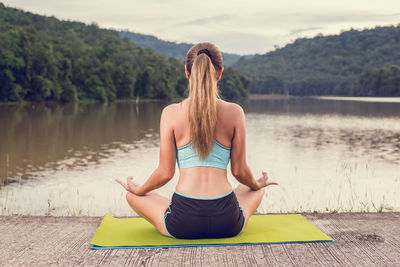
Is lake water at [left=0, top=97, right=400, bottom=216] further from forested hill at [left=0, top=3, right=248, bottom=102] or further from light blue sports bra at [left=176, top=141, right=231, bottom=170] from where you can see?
forested hill at [left=0, top=3, right=248, bottom=102]

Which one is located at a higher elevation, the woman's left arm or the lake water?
the woman's left arm

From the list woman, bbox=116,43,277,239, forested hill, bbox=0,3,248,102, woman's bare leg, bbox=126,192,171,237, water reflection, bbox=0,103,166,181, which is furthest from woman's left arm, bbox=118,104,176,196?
forested hill, bbox=0,3,248,102

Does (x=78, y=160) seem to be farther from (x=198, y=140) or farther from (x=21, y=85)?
(x=21, y=85)

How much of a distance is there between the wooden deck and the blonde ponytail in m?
0.73

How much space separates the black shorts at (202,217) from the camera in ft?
10.5

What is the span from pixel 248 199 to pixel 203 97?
107cm

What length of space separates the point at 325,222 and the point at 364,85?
418 ft

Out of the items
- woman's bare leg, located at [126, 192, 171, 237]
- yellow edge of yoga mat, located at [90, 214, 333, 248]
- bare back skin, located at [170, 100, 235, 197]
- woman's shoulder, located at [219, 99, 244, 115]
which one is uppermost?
woman's shoulder, located at [219, 99, 244, 115]

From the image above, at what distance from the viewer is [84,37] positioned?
4678 inches

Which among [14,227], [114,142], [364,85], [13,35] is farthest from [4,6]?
[14,227]

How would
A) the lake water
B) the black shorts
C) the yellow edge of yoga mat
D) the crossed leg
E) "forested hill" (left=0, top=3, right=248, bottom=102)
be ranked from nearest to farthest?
the black shorts, the yellow edge of yoga mat, the crossed leg, the lake water, "forested hill" (left=0, top=3, right=248, bottom=102)

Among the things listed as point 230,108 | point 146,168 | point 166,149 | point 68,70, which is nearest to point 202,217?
point 166,149

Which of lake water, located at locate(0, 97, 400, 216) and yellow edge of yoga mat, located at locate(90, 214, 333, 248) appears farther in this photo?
lake water, located at locate(0, 97, 400, 216)

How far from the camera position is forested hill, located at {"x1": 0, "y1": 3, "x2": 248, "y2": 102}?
57619mm
